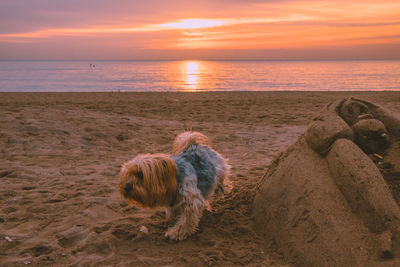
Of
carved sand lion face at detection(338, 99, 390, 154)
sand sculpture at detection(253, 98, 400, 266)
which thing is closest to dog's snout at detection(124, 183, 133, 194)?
sand sculpture at detection(253, 98, 400, 266)

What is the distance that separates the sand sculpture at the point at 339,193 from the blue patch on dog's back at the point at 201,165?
0.77 meters

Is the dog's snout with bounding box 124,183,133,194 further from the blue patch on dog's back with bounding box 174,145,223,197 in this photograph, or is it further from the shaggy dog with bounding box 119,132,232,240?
the blue patch on dog's back with bounding box 174,145,223,197

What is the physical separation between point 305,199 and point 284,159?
0.89 m

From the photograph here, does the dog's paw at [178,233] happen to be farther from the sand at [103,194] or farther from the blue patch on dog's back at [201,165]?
the blue patch on dog's back at [201,165]

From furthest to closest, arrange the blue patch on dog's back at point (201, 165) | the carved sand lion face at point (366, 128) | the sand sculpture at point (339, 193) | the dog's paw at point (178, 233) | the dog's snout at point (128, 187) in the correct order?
the blue patch on dog's back at point (201, 165) < the dog's paw at point (178, 233) < the carved sand lion face at point (366, 128) < the dog's snout at point (128, 187) < the sand sculpture at point (339, 193)

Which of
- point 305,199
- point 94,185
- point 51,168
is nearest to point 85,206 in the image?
point 94,185

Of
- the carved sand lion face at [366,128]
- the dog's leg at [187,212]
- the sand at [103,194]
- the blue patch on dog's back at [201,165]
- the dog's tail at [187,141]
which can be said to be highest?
the carved sand lion face at [366,128]

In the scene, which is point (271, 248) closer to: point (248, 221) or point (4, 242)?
point (248, 221)

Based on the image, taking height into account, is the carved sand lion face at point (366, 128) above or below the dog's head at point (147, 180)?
above

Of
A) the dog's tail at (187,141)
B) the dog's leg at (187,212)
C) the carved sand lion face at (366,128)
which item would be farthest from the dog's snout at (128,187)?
the carved sand lion face at (366,128)

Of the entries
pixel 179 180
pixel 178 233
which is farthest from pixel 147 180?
pixel 178 233

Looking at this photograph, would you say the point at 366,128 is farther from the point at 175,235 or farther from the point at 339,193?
the point at 175,235

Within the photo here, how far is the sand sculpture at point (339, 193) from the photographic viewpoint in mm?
3447

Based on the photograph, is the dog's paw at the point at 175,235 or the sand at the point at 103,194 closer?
the sand at the point at 103,194
